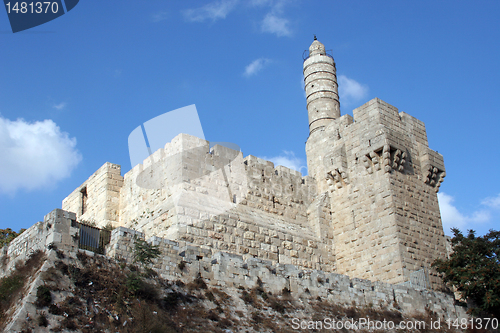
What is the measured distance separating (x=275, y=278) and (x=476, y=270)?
527 centimetres

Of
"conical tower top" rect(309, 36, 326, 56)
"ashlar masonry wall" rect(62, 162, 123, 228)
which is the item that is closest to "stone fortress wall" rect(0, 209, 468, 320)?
"ashlar masonry wall" rect(62, 162, 123, 228)

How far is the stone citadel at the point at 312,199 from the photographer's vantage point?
583 inches

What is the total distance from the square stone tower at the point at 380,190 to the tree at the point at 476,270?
780 mm

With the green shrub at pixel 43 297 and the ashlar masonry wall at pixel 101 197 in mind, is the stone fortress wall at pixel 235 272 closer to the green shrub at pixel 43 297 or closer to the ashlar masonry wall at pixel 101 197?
the green shrub at pixel 43 297

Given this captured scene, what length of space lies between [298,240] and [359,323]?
13.8 feet

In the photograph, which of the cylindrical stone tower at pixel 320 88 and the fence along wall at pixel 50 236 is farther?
the cylindrical stone tower at pixel 320 88

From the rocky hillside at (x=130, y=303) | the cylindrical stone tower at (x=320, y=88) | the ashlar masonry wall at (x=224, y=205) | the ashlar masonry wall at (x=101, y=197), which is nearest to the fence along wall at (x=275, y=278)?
the rocky hillside at (x=130, y=303)

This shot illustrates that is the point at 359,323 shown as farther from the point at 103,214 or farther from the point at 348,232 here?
the point at 103,214

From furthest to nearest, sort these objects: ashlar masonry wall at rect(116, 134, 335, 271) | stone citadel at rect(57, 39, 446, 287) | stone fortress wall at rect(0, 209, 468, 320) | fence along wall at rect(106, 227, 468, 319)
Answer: stone citadel at rect(57, 39, 446, 287), ashlar masonry wall at rect(116, 134, 335, 271), fence along wall at rect(106, 227, 468, 319), stone fortress wall at rect(0, 209, 468, 320)

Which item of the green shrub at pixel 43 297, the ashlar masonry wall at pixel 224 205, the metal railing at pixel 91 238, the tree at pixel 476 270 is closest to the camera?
the green shrub at pixel 43 297

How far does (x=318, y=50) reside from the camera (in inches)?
846

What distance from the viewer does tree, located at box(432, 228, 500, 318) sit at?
1361 cm

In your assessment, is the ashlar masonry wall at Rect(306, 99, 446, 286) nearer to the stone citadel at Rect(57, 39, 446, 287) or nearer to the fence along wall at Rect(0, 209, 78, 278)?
the stone citadel at Rect(57, 39, 446, 287)

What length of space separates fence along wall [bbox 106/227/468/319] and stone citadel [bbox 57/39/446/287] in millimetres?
945
